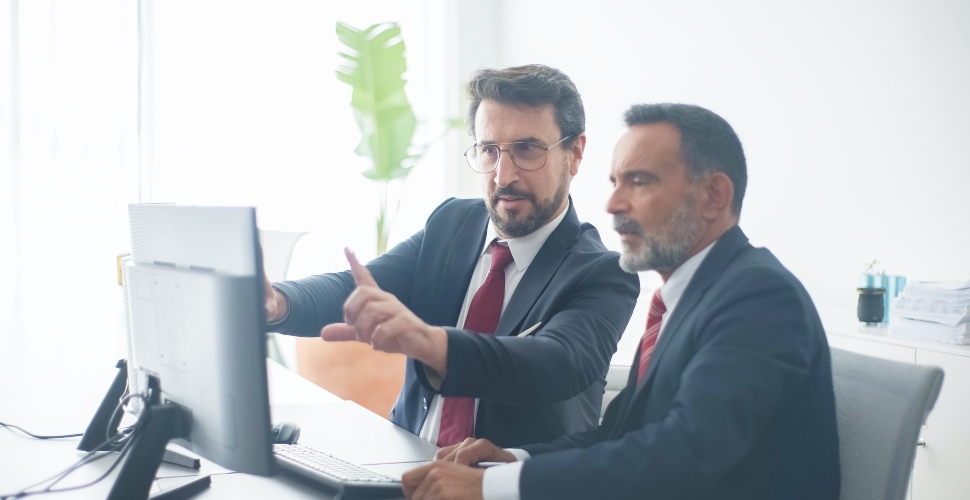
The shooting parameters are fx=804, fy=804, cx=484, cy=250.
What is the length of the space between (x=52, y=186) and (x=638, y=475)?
144 inches

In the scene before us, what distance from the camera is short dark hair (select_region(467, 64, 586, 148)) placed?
1.93 meters

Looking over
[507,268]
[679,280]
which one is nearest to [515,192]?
[507,268]

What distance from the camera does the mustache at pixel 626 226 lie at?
1462mm

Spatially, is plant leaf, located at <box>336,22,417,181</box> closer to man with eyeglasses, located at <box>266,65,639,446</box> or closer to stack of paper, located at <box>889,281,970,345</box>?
man with eyeglasses, located at <box>266,65,639,446</box>

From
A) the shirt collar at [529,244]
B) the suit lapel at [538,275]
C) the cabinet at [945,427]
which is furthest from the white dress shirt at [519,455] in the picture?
the cabinet at [945,427]

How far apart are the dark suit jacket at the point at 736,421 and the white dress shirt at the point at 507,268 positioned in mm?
671

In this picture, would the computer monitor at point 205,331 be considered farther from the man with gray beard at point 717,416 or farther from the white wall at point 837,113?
the white wall at point 837,113

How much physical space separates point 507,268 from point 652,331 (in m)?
0.55

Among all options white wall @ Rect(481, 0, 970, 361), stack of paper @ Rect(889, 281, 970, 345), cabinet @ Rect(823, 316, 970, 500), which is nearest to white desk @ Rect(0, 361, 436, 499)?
cabinet @ Rect(823, 316, 970, 500)

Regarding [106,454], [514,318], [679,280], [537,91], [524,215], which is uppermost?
[537,91]

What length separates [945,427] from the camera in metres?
2.23

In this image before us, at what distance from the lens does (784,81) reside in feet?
10.6

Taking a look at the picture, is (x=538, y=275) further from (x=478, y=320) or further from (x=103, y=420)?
(x=103, y=420)

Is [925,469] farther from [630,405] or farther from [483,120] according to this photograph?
[483,120]
